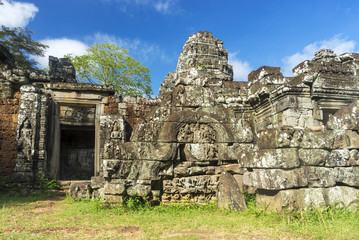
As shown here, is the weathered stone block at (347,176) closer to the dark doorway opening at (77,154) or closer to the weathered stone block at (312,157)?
the weathered stone block at (312,157)

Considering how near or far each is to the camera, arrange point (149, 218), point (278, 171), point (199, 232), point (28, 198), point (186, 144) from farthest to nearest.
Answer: point (28, 198) → point (186, 144) → point (149, 218) → point (278, 171) → point (199, 232)

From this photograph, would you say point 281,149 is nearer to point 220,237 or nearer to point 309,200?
point 309,200

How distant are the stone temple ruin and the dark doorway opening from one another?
27.5 feet

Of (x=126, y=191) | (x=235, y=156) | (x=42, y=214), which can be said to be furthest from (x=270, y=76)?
(x=42, y=214)

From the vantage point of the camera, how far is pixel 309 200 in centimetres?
399

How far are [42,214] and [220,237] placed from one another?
12.5 ft

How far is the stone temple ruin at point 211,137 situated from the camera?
4.16m

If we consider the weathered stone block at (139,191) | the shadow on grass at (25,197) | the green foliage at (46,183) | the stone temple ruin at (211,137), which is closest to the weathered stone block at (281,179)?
the stone temple ruin at (211,137)

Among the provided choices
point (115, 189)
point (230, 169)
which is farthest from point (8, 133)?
point (230, 169)

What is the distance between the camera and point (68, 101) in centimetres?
948

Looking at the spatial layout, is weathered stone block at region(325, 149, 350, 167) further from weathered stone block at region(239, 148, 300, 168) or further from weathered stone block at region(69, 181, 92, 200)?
weathered stone block at region(69, 181, 92, 200)

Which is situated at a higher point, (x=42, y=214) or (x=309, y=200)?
(x=309, y=200)

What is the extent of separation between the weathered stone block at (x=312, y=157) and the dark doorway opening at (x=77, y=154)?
49.6 ft

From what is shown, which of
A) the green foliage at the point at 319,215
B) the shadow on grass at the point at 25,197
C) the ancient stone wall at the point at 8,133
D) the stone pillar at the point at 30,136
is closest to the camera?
the green foliage at the point at 319,215
